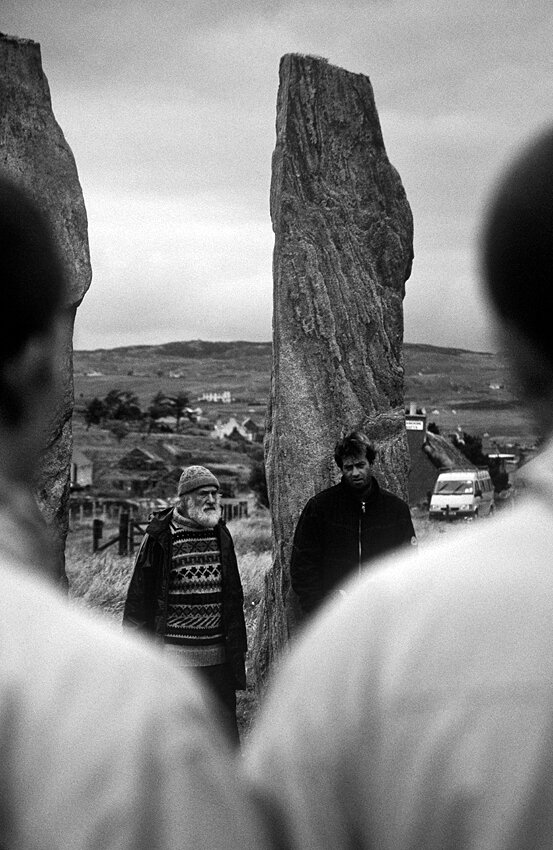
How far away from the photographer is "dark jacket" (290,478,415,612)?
5895 mm

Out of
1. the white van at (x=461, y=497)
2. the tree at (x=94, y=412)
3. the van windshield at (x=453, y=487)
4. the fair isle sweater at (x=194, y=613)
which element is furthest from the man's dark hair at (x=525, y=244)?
the tree at (x=94, y=412)

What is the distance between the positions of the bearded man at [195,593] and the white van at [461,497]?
18.9m

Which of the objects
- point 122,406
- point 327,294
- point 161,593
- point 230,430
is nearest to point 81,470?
point 122,406

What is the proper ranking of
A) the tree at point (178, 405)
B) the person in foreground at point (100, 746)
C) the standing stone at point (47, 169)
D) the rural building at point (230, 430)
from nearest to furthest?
the person in foreground at point (100, 746) → the standing stone at point (47, 169) → the rural building at point (230, 430) → the tree at point (178, 405)

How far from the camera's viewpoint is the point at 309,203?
7.84 meters

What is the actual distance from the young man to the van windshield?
19.8 metres

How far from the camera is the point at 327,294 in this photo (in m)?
7.75

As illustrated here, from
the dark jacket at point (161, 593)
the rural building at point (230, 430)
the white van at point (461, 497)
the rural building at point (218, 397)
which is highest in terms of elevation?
the rural building at point (218, 397)

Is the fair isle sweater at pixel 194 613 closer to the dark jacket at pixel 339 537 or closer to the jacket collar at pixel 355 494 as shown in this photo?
the dark jacket at pixel 339 537

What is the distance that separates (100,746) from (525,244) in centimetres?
58

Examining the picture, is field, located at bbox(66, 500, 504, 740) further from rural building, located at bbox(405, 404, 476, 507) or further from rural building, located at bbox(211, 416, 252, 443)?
rural building, located at bbox(211, 416, 252, 443)

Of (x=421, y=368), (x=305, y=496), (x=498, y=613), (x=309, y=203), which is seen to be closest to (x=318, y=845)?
(x=498, y=613)

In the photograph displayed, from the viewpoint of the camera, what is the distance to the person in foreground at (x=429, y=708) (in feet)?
3.25

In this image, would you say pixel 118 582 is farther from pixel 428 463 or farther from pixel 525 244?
pixel 428 463
